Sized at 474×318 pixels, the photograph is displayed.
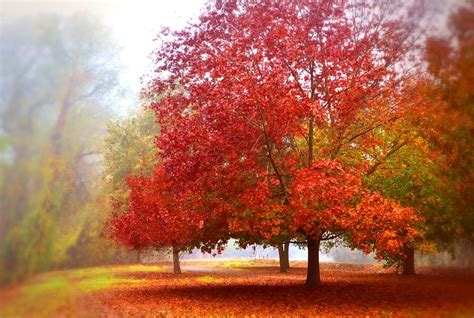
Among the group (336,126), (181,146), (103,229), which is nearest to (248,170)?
(181,146)

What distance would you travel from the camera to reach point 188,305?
53.3 ft

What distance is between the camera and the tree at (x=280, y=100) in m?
15.4

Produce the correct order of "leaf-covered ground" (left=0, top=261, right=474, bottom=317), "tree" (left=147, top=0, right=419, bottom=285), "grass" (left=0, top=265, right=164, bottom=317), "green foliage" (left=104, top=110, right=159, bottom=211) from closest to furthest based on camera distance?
"grass" (left=0, top=265, right=164, bottom=317)
"leaf-covered ground" (left=0, top=261, right=474, bottom=317)
"tree" (left=147, top=0, right=419, bottom=285)
"green foliage" (left=104, top=110, right=159, bottom=211)

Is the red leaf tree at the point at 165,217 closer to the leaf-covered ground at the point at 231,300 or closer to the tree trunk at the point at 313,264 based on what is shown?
the leaf-covered ground at the point at 231,300

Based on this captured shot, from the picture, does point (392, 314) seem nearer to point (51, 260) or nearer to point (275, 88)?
point (275, 88)

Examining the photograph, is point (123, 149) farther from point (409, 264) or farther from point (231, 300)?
point (231, 300)

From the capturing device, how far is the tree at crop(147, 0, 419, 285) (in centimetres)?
1539

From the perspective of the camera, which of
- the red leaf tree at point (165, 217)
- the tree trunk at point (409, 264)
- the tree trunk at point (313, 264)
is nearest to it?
the red leaf tree at point (165, 217)

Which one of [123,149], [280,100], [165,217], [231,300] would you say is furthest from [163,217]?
[123,149]

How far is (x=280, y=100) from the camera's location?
15.8m

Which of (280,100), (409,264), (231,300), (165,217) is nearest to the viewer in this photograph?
(280,100)

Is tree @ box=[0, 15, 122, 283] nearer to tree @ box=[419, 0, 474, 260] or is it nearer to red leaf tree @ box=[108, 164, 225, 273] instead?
red leaf tree @ box=[108, 164, 225, 273]

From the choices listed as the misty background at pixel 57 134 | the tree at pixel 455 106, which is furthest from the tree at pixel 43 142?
the tree at pixel 455 106

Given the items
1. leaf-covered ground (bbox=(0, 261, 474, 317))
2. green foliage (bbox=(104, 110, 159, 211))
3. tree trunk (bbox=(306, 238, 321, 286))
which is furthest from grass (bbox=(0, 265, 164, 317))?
green foliage (bbox=(104, 110, 159, 211))
